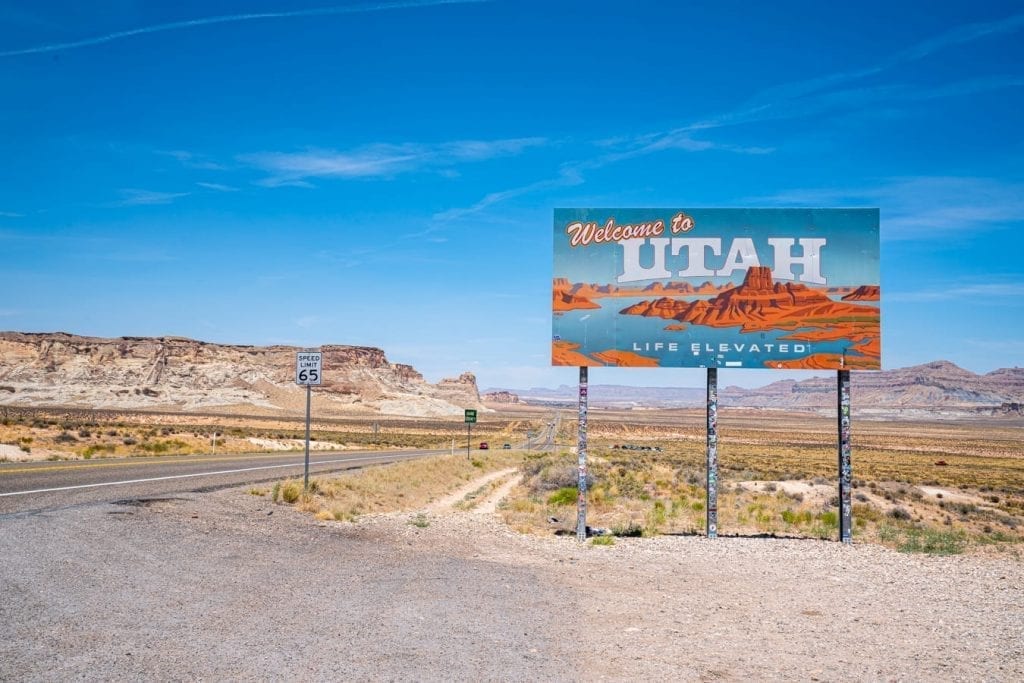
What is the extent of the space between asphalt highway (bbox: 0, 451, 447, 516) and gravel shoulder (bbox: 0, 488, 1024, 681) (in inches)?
67.4

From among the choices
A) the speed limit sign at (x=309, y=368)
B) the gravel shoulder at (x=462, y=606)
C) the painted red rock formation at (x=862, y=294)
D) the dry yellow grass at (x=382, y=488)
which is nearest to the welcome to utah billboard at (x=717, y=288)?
the painted red rock formation at (x=862, y=294)

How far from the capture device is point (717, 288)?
15359mm

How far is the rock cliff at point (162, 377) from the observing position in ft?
421

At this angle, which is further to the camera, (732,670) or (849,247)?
(849,247)

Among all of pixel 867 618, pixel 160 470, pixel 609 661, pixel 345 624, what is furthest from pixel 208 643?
pixel 160 470

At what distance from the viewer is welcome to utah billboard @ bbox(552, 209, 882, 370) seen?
1516cm

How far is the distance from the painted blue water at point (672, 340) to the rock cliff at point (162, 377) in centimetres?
12471

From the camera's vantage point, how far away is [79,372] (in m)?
135

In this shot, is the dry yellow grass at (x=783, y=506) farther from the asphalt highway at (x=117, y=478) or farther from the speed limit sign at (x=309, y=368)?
the asphalt highway at (x=117, y=478)

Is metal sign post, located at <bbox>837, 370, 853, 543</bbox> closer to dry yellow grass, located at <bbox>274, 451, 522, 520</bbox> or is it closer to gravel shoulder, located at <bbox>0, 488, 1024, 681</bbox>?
gravel shoulder, located at <bbox>0, 488, 1024, 681</bbox>

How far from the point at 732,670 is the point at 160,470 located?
20.1 m

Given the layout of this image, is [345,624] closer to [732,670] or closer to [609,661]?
[609,661]

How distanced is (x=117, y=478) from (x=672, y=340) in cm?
1397

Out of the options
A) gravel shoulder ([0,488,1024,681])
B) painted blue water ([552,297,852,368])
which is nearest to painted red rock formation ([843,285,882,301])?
painted blue water ([552,297,852,368])
